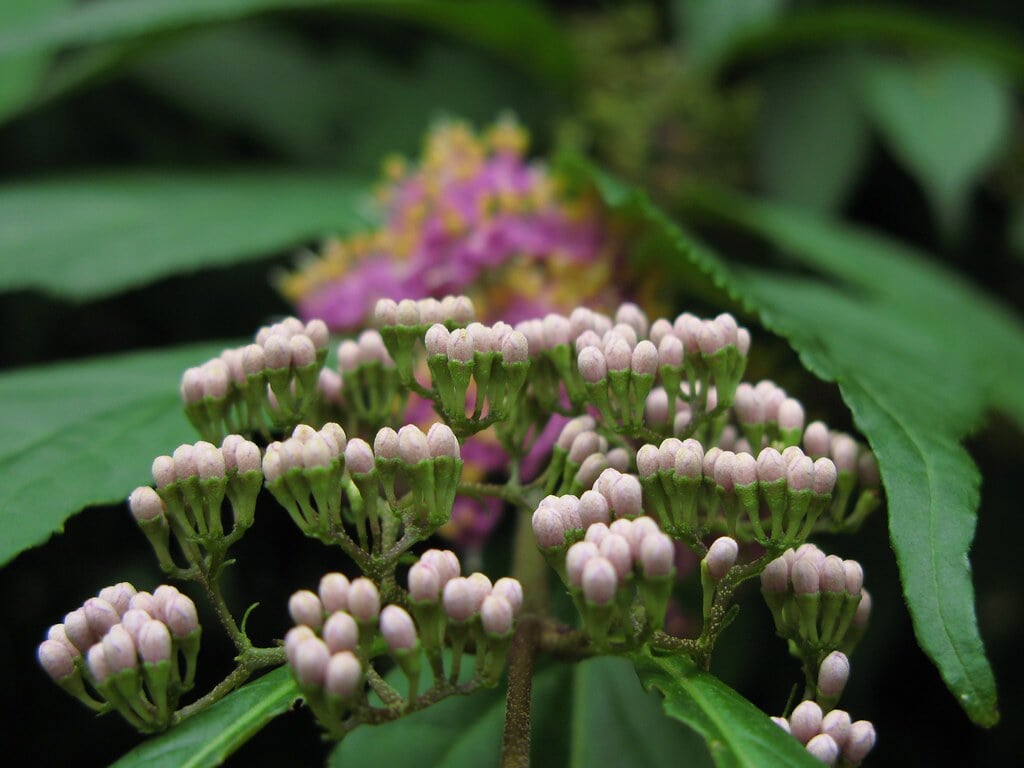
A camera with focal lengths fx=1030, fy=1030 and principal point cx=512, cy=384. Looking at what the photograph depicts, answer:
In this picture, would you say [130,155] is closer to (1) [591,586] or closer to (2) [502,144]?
(2) [502,144]

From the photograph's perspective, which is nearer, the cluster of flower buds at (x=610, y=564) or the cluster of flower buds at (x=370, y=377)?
the cluster of flower buds at (x=610, y=564)

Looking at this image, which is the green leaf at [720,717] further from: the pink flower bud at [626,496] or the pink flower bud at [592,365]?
the pink flower bud at [592,365]

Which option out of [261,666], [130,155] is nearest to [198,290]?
[130,155]

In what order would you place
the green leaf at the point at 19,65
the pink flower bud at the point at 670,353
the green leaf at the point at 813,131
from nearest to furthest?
the pink flower bud at the point at 670,353, the green leaf at the point at 19,65, the green leaf at the point at 813,131

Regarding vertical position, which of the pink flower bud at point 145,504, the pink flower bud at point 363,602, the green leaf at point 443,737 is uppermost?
the pink flower bud at point 145,504

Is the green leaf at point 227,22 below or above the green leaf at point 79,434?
above

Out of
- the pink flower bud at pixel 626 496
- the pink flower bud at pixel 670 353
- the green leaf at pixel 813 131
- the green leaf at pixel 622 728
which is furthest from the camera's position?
the green leaf at pixel 813 131

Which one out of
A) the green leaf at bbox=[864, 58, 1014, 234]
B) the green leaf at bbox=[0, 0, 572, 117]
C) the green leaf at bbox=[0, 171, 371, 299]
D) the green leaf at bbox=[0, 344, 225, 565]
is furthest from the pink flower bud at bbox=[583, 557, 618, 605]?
the green leaf at bbox=[864, 58, 1014, 234]

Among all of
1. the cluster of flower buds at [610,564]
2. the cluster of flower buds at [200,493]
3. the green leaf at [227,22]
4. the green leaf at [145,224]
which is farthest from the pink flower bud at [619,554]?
the green leaf at [227,22]
